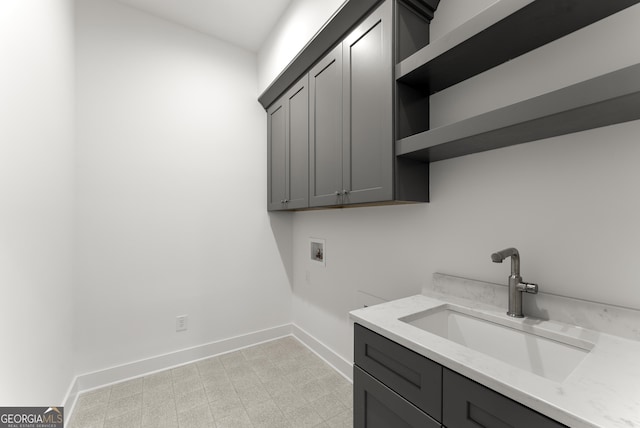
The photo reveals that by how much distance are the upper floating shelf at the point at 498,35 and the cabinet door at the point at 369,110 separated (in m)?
0.13

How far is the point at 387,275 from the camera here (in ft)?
5.73

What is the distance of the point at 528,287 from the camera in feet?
3.39

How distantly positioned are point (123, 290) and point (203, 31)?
2.27 m

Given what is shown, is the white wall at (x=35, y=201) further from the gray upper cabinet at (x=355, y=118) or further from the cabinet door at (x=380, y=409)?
the gray upper cabinet at (x=355, y=118)

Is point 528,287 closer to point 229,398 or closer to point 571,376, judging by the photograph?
point 571,376

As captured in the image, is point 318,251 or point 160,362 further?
point 318,251

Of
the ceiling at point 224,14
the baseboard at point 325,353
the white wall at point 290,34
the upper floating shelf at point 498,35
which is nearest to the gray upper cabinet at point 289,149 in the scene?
the white wall at point 290,34

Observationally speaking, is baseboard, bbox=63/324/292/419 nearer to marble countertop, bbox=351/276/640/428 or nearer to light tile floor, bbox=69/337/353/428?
light tile floor, bbox=69/337/353/428

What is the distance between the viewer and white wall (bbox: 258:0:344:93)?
171 cm

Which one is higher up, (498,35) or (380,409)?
(498,35)

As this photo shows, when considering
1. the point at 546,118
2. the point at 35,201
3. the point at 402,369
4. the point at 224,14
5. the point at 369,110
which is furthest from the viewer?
the point at 224,14

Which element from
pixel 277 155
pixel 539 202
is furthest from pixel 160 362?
pixel 539 202

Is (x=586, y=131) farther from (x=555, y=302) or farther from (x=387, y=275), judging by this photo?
(x=387, y=275)

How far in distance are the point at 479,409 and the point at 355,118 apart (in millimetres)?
1329
